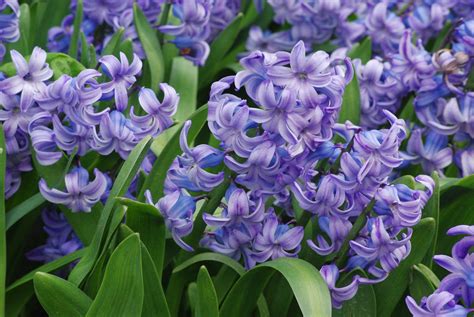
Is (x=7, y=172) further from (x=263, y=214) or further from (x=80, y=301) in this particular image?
(x=263, y=214)

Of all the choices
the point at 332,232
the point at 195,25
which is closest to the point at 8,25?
the point at 195,25

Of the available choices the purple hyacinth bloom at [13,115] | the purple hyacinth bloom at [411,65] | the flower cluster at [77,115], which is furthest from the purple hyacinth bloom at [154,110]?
the purple hyacinth bloom at [411,65]

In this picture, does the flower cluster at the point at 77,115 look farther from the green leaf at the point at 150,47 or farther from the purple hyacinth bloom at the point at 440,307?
the purple hyacinth bloom at the point at 440,307

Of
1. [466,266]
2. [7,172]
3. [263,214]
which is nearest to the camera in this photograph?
[466,266]

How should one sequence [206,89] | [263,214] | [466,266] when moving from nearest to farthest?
1. [466,266]
2. [263,214]
3. [206,89]

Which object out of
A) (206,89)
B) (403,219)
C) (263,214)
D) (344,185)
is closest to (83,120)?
(263,214)

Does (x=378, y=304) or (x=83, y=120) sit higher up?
(x=83, y=120)

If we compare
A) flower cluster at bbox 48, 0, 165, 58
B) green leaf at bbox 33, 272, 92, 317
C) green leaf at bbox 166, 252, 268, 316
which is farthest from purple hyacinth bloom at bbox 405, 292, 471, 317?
flower cluster at bbox 48, 0, 165, 58
